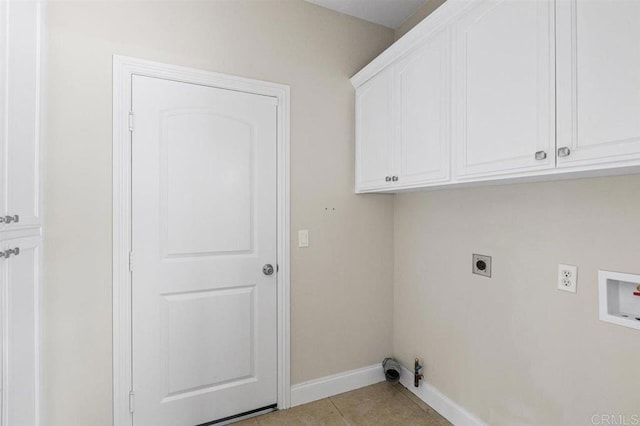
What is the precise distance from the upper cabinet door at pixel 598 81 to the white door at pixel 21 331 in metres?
2.00

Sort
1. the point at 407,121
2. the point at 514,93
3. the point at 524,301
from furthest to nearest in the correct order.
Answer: the point at 407,121 → the point at 524,301 → the point at 514,93

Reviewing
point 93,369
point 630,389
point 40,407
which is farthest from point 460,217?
point 40,407

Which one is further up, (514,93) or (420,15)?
(420,15)

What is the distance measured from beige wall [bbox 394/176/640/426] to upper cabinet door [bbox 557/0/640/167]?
0.35 metres

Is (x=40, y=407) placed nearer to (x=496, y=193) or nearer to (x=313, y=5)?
(x=496, y=193)

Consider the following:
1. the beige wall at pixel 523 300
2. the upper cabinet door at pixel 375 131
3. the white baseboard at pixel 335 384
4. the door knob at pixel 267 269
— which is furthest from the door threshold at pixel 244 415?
the upper cabinet door at pixel 375 131

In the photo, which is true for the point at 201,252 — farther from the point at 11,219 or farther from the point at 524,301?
the point at 524,301

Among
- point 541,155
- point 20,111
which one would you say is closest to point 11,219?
point 20,111

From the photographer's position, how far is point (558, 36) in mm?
1080

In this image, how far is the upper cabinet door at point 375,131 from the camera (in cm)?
193

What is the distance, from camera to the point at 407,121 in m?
1.78

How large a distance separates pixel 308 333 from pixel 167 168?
1393 millimetres

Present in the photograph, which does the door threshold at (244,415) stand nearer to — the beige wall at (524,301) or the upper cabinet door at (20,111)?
the beige wall at (524,301)

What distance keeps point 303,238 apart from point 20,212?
141 cm
